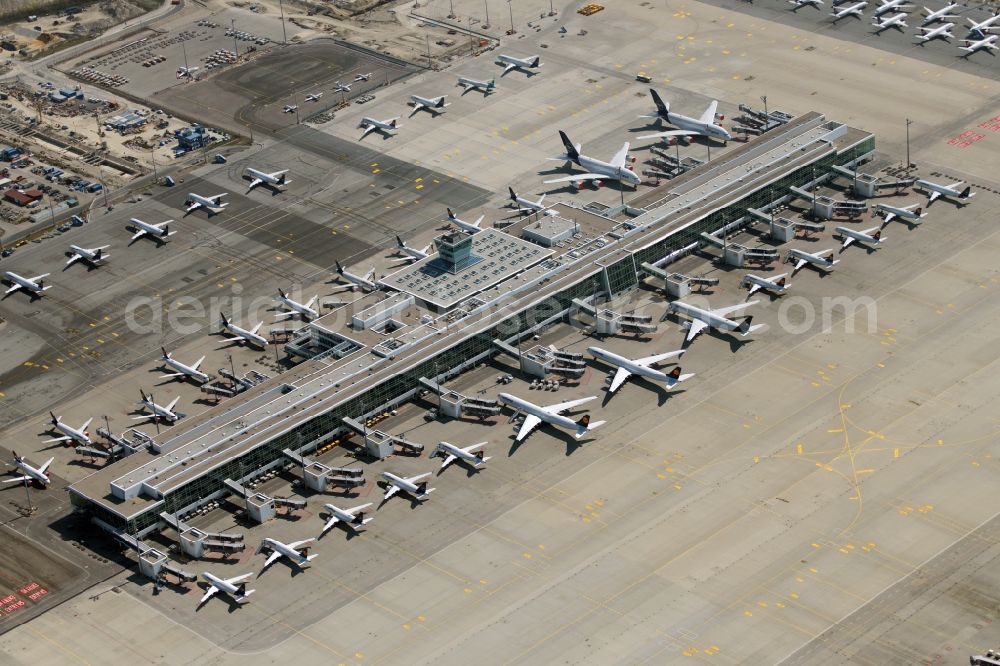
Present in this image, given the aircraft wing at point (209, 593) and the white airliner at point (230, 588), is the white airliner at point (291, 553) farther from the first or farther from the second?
the aircraft wing at point (209, 593)

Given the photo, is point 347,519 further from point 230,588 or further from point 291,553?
point 230,588

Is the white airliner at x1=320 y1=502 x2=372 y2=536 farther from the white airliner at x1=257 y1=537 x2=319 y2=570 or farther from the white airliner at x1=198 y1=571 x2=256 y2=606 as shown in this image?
the white airliner at x1=198 y1=571 x2=256 y2=606

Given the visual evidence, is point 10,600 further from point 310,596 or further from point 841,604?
point 841,604

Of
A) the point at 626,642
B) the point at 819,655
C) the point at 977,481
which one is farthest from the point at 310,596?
the point at 977,481

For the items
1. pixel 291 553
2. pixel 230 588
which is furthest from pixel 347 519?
pixel 230 588

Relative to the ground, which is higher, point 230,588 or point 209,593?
point 230,588
